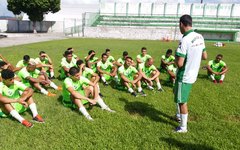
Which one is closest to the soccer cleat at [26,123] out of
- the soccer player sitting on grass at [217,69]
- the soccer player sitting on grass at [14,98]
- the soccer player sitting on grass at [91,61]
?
the soccer player sitting on grass at [14,98]

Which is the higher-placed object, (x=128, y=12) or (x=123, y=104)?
(x=128, y=12)

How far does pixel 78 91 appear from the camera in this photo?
770cm

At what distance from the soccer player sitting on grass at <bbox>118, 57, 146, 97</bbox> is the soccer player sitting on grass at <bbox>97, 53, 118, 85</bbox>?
1.10m

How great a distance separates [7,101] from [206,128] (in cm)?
524

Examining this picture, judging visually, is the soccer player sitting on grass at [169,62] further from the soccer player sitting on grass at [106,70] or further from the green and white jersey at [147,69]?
the soccer player sitting on grass at [106,70]

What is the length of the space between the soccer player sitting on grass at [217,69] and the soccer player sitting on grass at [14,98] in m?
8.86

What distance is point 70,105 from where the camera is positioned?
8.04 m

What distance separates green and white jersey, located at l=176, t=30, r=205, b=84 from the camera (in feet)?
18.2

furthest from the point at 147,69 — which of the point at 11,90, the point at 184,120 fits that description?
A: the point at 11,90

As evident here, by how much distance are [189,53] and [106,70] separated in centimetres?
651

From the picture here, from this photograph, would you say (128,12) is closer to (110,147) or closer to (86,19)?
(86,19)

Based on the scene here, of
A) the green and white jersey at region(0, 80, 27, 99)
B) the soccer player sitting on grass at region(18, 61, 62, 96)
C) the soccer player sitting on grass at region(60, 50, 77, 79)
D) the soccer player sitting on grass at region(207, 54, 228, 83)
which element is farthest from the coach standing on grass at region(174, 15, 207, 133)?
the soccer player sitting on grass at region(207, 54, 228, 83)

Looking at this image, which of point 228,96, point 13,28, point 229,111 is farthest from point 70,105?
point 13,28

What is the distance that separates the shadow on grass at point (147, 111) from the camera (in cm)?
715
